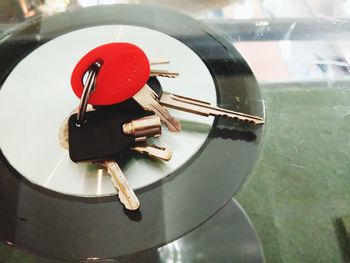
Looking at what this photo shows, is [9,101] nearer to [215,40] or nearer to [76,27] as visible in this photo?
[76,27]

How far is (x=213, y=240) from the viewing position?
0.86 metres

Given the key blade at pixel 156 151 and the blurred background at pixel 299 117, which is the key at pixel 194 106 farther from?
the blurred background at pixel 299 117

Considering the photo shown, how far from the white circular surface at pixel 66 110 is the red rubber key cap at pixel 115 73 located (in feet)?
0.22

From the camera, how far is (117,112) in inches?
18.3

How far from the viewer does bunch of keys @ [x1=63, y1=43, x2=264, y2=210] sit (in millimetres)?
429

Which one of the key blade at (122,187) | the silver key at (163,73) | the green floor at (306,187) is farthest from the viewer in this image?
the green floor at (306,187)

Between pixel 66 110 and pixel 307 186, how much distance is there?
644mm

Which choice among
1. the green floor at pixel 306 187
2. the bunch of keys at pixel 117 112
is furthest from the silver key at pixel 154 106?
the green floor at pixel 306 187

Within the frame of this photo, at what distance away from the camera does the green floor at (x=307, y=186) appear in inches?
32.6

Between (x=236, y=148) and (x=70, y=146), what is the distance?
0.21 metres

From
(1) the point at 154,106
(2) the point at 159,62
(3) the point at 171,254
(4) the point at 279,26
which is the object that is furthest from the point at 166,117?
(4) the point at 279,26

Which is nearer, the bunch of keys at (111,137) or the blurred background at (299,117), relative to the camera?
the bunch of keys at (111,137)

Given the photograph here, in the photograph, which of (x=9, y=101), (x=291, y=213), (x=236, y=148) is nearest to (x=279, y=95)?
(x=291, y=213)

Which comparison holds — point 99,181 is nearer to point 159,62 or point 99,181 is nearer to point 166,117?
point 166,117
